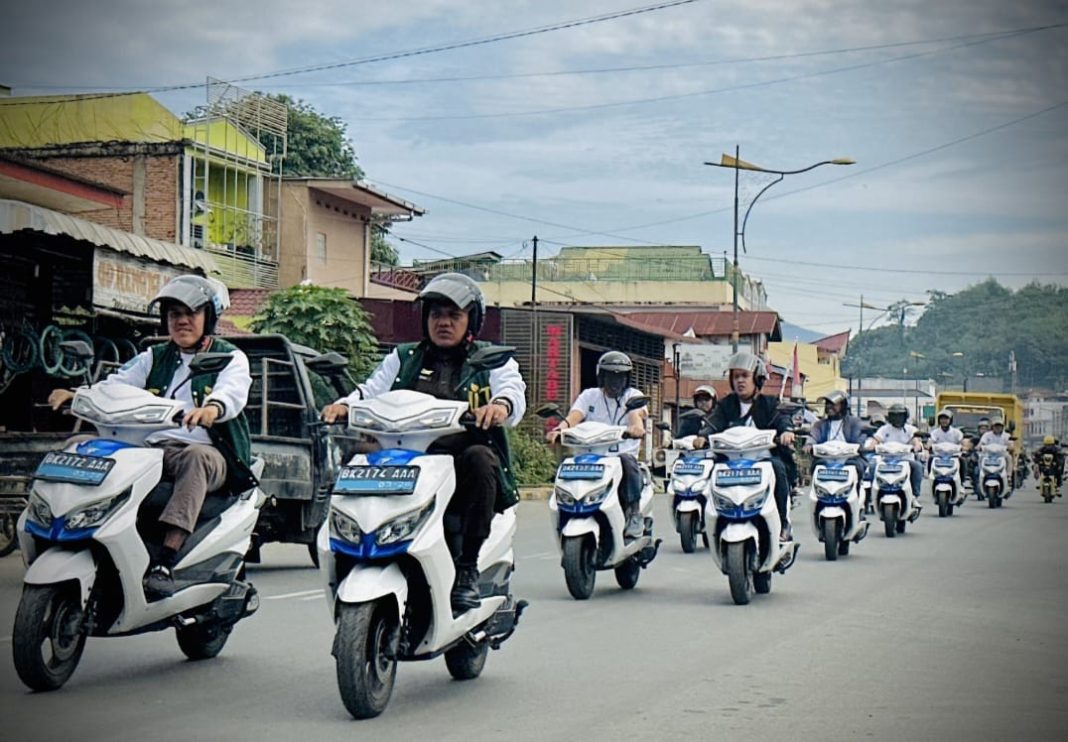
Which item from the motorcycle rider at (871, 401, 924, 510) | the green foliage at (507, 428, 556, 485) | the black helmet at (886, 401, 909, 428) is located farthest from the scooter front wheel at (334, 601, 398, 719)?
the green foliage at (507, 428, 556, 485)

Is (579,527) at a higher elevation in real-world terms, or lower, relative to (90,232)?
lower

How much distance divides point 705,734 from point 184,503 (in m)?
2.65

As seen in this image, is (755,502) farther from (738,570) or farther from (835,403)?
(835,403)

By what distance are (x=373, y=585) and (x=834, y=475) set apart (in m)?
10.6

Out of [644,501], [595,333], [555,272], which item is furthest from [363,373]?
[555,272]

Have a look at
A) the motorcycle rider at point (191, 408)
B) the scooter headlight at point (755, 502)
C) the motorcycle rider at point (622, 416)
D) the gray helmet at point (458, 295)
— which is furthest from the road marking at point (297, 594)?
the gray helmet at point (458, 295)

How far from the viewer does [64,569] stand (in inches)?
254

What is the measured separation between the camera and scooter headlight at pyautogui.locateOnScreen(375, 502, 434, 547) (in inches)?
246

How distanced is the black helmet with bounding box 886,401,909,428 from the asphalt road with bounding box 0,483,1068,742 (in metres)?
8.80

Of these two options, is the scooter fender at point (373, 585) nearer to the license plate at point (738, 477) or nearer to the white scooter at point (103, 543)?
the white scooter at point (103, 543)

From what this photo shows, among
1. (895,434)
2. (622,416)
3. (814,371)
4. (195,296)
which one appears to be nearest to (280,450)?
(622,416)

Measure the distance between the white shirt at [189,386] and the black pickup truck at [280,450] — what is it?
15.7 ft

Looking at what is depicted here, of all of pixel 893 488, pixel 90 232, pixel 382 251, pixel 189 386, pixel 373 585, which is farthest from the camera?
pixel 382 251

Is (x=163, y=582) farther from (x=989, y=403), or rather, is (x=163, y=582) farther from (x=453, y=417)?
(x=989, y=403)
